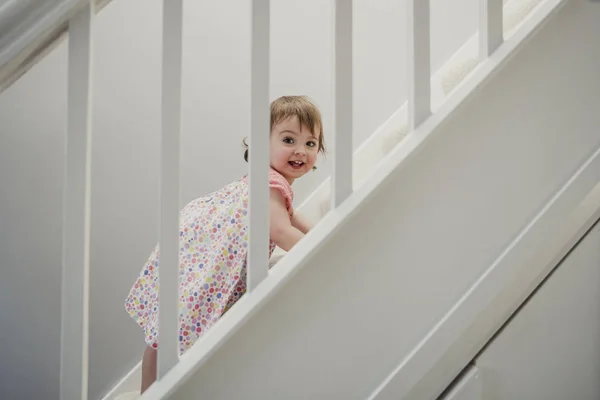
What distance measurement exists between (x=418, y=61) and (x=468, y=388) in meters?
0.56

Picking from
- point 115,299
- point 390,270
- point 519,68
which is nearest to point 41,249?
point 115,299

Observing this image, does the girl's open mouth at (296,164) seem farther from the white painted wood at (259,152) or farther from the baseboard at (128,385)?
the baseboard at (128,385)

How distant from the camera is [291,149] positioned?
3.59 ft

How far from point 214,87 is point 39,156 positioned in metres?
0.59

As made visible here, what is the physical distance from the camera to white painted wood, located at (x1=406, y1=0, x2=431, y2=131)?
70cm

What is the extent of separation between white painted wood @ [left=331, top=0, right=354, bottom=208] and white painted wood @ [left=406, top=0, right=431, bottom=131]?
10cm

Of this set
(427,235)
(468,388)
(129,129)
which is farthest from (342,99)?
(129,129)

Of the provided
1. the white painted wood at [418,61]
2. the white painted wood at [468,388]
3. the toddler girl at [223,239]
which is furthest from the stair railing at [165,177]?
the white painted wood at [468,388]

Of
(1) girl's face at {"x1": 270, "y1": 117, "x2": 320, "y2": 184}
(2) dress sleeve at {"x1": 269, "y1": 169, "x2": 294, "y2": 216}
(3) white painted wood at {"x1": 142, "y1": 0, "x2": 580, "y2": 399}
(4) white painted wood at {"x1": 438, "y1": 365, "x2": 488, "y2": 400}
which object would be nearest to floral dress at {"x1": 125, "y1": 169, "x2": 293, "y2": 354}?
(2) dress sleeve at {"x1": 269, "y1": 169, "x2": 294, "y2": 216}

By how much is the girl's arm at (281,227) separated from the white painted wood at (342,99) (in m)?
0.19

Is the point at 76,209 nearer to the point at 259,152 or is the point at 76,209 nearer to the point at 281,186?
the point at 259,152

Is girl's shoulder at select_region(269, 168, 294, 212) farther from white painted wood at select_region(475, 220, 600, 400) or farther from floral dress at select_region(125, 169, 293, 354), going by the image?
white painted wood at select_region(475, 220, 600, 400)

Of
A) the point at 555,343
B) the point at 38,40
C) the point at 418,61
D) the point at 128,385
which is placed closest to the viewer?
the point at 38,40

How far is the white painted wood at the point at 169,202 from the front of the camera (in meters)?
0.62
